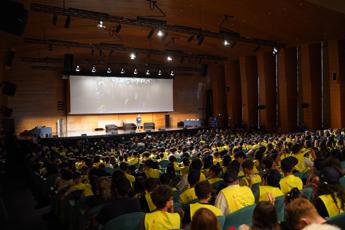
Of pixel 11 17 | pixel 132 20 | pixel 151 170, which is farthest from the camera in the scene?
pixel 132 20

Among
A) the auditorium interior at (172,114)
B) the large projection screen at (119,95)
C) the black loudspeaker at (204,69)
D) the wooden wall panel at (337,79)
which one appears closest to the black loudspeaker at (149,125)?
the auditorium interior at (172,114)

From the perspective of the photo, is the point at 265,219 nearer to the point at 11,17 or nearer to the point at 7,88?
the point at 11,17

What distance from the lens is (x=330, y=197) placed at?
3646 mm

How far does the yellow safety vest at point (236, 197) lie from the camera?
13.2 feet

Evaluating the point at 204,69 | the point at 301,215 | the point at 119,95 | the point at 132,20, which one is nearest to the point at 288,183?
the point at 301,215

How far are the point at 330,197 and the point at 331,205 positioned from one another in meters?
0.11

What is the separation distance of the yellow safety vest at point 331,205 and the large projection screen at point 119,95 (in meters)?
21.1

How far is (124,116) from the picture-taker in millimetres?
25234

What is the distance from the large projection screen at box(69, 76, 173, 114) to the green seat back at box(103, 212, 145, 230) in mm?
20073

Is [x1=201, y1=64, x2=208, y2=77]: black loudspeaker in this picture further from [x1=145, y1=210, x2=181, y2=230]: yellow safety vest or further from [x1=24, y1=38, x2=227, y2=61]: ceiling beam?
[x1=145, y1=210, x2=181, y2=230]: yellow safety vest

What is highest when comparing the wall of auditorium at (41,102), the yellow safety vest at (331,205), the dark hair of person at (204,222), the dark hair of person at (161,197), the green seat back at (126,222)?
the wall of auditorium at (41,102)

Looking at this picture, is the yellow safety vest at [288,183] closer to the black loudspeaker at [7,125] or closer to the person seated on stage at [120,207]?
the person seated on stage at [120,207]

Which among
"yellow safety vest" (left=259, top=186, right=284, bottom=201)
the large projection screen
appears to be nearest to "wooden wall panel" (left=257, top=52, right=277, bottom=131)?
Result: the large projection screen

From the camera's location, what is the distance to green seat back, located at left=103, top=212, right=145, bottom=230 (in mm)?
3648
